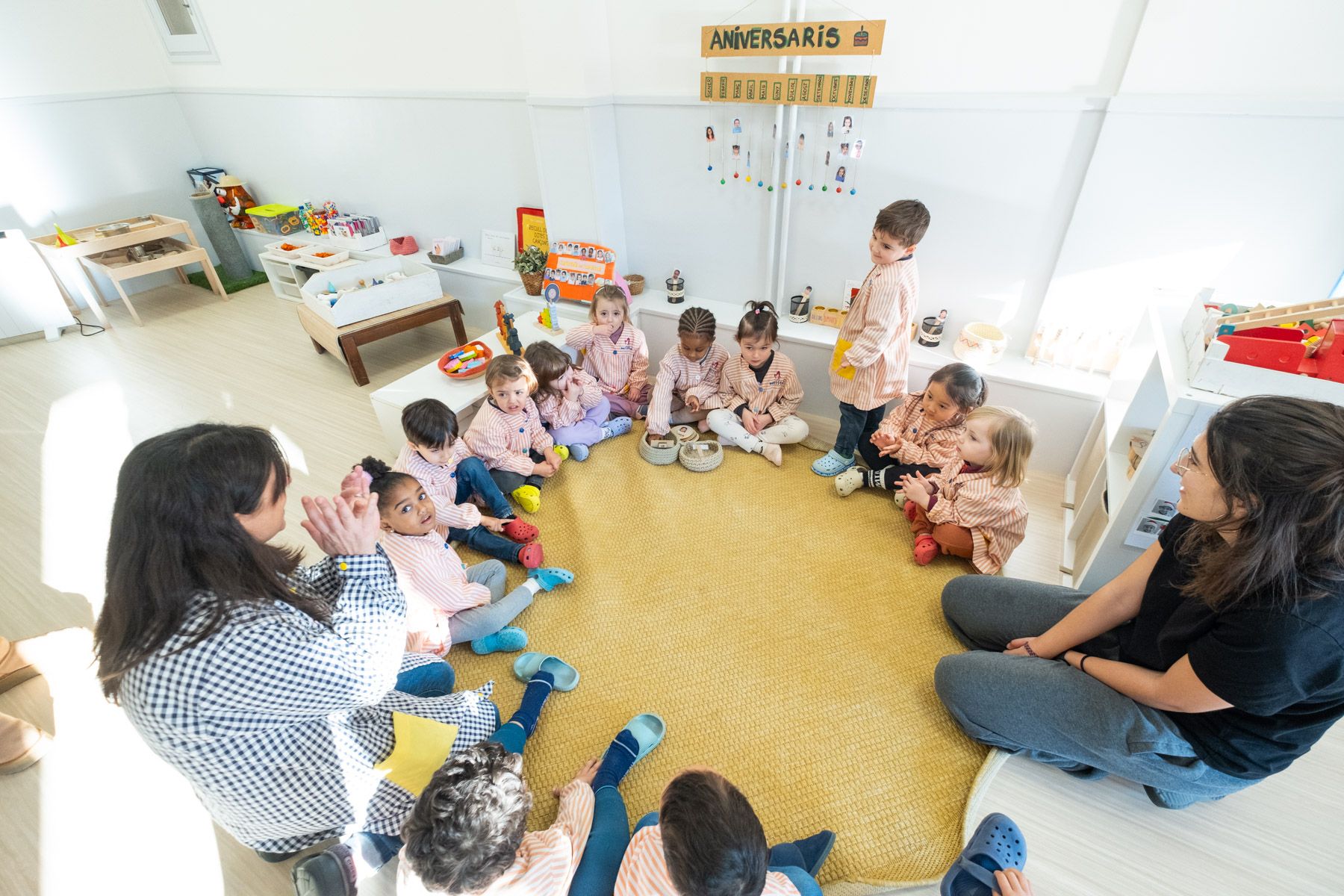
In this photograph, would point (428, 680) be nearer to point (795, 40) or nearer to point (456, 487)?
point (456, 487)

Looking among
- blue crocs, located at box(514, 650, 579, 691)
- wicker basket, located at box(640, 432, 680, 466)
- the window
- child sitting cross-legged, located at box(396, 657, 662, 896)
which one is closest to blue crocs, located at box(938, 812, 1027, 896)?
child sitting cross-legged, located at box(396, 657, 662, 896)

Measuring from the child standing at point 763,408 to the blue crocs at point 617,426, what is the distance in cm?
41

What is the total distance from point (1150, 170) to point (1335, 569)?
1665 mm

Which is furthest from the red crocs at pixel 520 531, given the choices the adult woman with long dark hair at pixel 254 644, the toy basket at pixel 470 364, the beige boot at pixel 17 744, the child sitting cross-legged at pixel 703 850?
the beige boot at pixel 17 744

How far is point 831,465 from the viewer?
2.52 meters

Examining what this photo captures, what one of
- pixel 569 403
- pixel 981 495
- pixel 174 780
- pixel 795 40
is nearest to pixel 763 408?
pixel 569 403

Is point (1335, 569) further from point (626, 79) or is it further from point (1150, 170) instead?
Answer: point (626, 79)

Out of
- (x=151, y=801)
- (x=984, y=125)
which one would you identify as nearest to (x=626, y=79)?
(x=984, y=125)

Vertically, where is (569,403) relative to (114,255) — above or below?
below

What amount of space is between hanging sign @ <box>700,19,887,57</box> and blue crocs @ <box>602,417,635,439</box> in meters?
1.57

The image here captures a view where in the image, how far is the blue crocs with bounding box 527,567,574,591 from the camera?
79.0 inches

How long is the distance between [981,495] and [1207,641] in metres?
0.85

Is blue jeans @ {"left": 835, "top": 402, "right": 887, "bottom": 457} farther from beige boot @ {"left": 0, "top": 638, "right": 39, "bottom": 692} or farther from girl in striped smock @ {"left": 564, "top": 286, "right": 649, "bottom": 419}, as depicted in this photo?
beige boot @ {"left": 0, "top": 638, "right": 39, "bottom": 692}

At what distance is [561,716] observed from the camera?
1.65m
